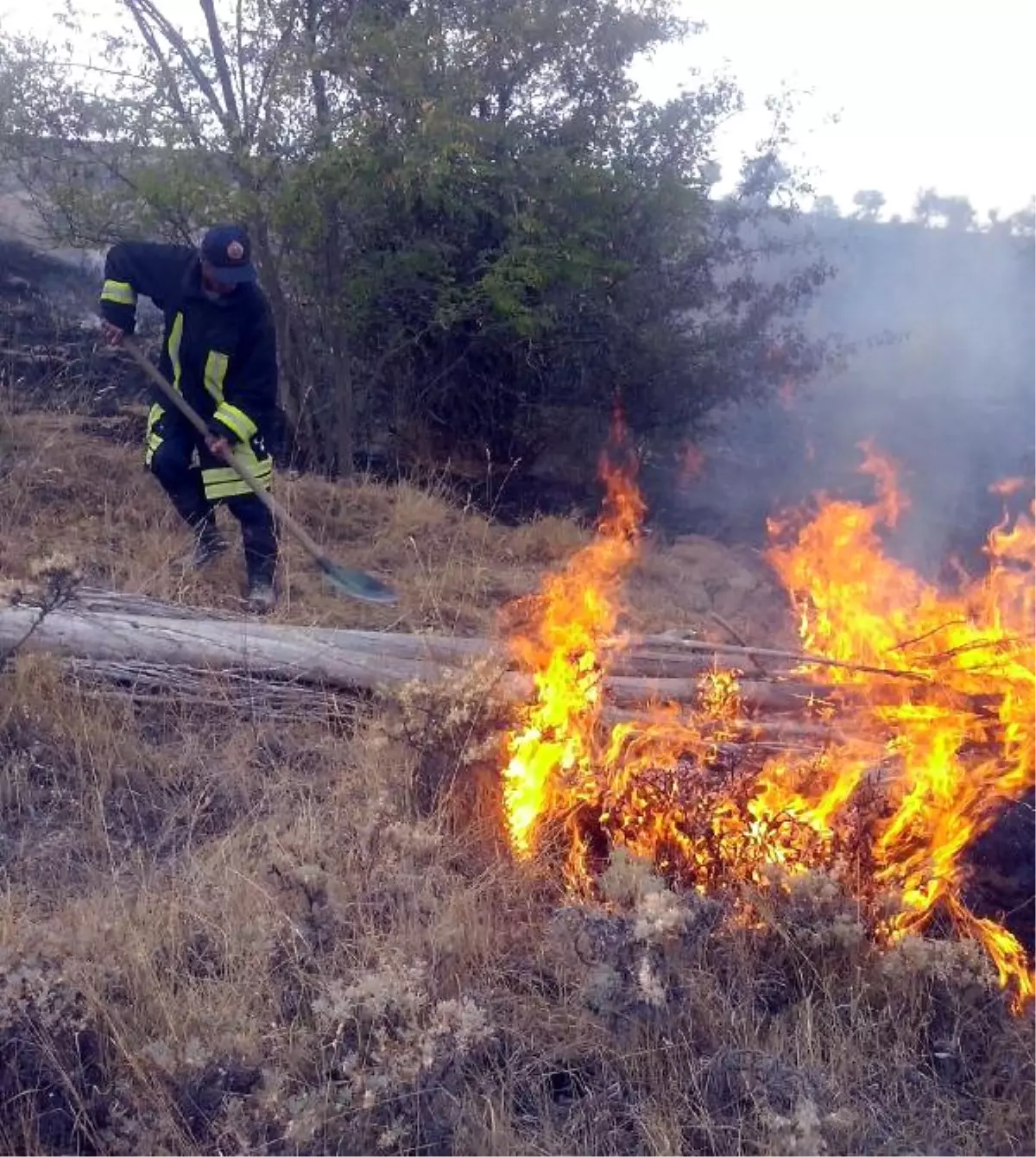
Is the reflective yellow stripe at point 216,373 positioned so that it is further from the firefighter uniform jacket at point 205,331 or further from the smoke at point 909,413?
the smoke at point 909,413

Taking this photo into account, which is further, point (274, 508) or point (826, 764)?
point (274, 508)

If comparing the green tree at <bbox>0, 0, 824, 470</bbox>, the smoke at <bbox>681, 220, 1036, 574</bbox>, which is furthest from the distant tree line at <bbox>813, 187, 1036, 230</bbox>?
the green tree at <bbox>0, 0, 824, 470</bbox>

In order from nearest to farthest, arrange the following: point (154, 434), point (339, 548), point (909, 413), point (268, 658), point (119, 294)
→ point (268, 658) → point (119, 294) → point (154, 434) → point (339, 548) → point (909, 413)

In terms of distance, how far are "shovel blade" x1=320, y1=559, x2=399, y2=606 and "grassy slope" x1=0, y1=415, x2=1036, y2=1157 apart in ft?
5.26

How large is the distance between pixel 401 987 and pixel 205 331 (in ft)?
12.3

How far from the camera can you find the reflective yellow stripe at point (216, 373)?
218 inches

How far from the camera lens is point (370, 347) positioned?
8641mm

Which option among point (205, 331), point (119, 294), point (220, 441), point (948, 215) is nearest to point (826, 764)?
point (220, 441)

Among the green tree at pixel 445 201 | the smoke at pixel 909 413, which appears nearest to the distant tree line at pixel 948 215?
the smoke at pixel 909 413

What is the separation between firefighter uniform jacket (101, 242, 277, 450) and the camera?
5.45 m

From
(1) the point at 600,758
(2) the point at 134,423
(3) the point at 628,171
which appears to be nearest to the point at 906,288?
(3) the point at 628,171

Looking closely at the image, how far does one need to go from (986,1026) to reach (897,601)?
258cm

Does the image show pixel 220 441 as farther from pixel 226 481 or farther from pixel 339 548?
pixel 339 548

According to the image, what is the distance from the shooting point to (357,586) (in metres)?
5.57
